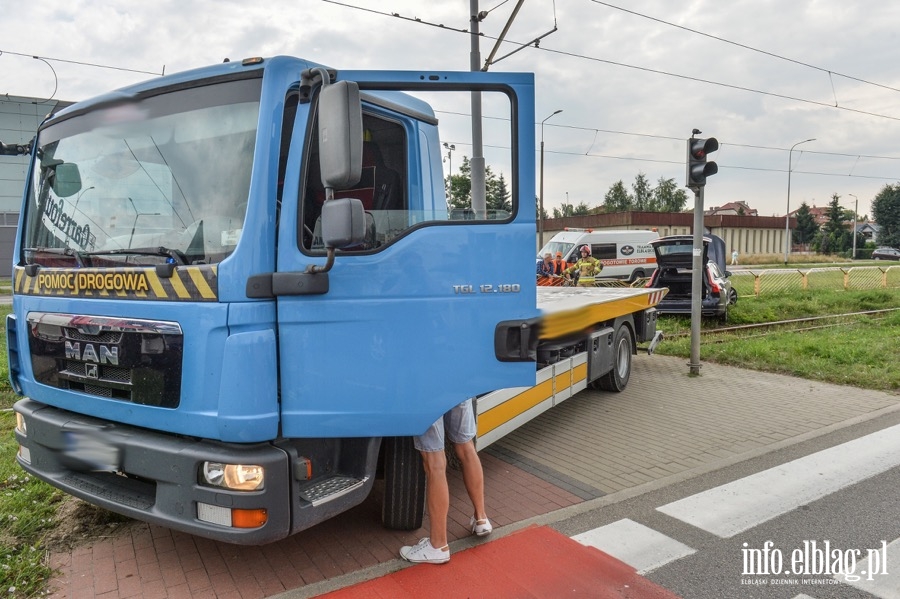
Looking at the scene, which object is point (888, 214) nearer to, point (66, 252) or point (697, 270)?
point (697, 270)

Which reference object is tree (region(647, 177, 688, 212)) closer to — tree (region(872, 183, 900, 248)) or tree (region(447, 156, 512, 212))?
tree (region(872, 183, 900, 248))

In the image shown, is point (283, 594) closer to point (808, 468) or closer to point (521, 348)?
point (521, 348)

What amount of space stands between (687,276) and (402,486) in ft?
35.6

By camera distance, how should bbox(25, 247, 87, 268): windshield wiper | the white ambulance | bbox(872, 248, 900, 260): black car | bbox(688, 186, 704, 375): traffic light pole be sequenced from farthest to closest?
bbox(872, 248, 900, 260): black car < the white ambulance < bbox(688, 186, 704, 375): traffic light pole < bbox(25, 247, 87, 268): windshield wiper

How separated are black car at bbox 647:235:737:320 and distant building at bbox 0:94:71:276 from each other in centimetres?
1916

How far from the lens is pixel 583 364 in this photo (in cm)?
643

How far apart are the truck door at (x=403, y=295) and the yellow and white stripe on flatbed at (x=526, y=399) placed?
1.07m

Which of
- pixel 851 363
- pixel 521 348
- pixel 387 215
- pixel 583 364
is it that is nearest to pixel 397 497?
pixel 521 348

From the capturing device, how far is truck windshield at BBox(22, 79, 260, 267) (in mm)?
3023

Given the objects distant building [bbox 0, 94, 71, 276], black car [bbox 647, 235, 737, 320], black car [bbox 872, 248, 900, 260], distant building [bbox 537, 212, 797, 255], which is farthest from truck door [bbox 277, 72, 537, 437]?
black car [bbox 872, 248, 900, 260]

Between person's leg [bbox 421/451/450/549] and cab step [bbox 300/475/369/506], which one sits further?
person's leg [bbox 421/451/450/549]

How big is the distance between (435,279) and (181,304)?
1.22 m

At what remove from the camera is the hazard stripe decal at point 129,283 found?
2.92m

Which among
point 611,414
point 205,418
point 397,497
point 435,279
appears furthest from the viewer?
point 611,414
